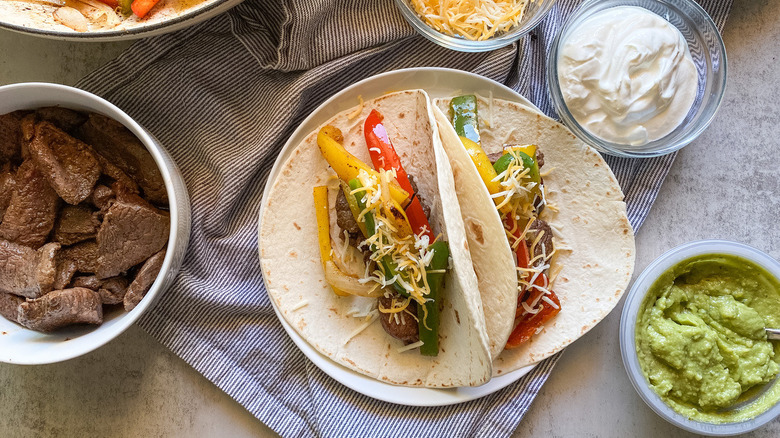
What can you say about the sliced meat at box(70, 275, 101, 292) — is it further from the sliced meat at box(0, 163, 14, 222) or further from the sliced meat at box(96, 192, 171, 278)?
the sliced meat at box(0, 163, 14, 222)

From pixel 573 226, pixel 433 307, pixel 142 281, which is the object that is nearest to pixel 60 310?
pixel 142 281

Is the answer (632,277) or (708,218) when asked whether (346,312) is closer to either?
(632,277)

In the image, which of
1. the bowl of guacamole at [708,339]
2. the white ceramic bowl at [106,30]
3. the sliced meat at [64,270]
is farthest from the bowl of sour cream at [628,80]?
the sliced meat at [64,270]

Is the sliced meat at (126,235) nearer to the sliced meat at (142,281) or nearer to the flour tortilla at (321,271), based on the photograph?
the sliced meat at (142,281)

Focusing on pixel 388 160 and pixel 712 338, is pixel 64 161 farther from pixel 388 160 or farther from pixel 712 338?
pixel 712 338

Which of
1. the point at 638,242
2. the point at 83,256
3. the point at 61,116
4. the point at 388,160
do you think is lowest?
the point at 638,242

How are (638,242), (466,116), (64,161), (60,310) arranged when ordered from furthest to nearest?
(638,242), (466,116), (64,161), (60,310)

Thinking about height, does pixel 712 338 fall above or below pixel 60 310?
below

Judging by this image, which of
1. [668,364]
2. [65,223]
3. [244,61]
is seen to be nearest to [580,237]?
[668,364]
